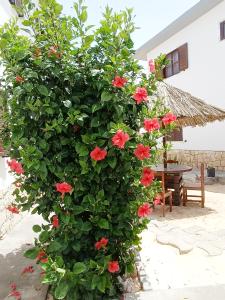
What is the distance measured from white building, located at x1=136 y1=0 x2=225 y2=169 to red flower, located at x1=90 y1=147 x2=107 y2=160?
1023 cm

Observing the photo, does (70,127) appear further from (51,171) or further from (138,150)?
(138,150)

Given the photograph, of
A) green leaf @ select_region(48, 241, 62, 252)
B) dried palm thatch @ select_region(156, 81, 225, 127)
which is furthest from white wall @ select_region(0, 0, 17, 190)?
green leaf @ select_region(48, 241, 62, 252)

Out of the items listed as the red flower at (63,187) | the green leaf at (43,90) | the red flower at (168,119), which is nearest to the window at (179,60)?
the red flower at (168,119)

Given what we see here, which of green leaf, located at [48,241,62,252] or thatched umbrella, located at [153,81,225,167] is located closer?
green leaf, located at [48,241,62,252]

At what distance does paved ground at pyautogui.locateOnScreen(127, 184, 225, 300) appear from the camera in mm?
3145

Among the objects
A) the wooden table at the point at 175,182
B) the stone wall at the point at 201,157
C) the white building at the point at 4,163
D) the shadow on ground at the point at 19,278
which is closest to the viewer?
the shadow on ground at the point at 19,278

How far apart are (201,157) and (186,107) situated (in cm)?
686

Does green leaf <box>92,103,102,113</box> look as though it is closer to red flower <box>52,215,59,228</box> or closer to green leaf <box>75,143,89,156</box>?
green leaf <box>75,143,89,156</box>

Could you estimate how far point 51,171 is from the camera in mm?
2652

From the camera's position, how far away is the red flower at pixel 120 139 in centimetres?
239

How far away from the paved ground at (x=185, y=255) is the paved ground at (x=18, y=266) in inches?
47.7

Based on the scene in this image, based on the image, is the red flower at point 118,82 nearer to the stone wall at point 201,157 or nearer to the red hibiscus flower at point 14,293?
the red hibiscus flower at point 14,293

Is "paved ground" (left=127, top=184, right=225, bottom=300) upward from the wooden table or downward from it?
downward

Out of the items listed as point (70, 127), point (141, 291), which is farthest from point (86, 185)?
point (141, 291)
